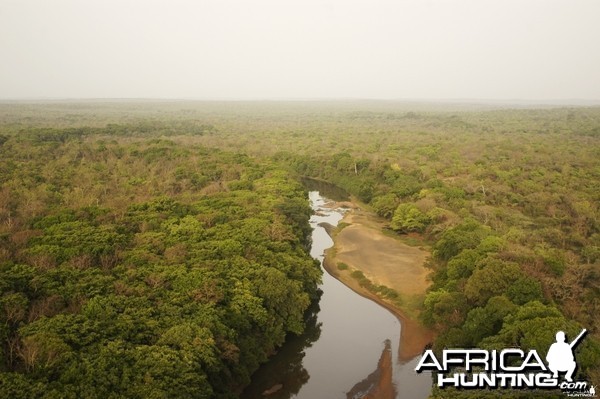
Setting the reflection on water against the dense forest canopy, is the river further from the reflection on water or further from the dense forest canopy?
the dense forest canopy

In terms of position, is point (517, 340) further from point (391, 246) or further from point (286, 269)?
point (391, 246)

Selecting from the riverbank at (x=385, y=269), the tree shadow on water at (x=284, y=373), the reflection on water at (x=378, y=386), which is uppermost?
the riverbank at (x=385, y=269)

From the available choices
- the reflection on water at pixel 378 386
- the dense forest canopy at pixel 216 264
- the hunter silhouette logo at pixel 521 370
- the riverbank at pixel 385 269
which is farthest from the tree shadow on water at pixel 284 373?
the hunter silhouette logo at pixel 521 370

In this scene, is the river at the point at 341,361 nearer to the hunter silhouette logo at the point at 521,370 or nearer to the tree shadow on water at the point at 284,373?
the tree shadow on water at the point at 284,373

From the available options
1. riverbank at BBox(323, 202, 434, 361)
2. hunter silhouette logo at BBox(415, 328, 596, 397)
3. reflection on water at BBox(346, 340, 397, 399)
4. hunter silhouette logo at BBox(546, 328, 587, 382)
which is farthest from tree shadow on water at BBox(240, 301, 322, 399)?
hunter silhouette logo at BBox(546, 328, 587, 382)

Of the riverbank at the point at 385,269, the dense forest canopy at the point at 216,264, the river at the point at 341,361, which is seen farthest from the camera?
the riverbank at the point at 385,269

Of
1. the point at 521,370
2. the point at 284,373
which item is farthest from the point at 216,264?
the point at 521,370
